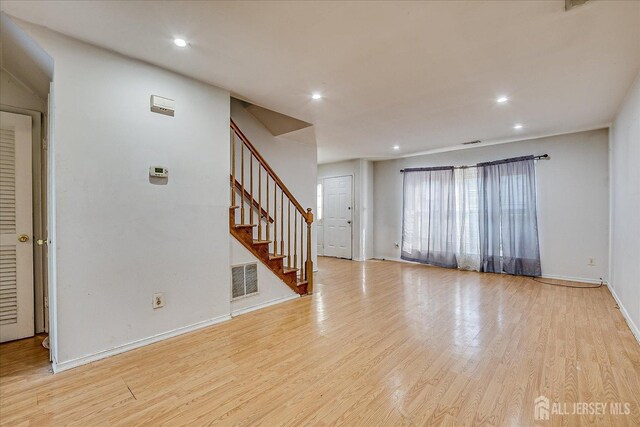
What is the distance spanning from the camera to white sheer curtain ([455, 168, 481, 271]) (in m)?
5.48

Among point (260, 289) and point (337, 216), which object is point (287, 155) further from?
point (337, 216)

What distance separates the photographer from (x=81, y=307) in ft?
7.04

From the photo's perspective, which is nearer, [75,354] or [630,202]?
[75,354]

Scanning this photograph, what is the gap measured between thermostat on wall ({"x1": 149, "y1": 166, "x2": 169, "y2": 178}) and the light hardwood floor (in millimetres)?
1429

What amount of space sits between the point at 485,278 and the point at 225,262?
4.21 m

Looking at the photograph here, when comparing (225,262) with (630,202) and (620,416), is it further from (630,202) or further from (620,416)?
(630,202)

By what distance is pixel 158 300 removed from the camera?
2.53 m

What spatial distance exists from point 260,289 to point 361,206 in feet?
12.7

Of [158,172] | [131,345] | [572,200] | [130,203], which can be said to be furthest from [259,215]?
[572,200]

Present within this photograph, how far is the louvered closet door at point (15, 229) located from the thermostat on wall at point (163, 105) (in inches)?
48.8

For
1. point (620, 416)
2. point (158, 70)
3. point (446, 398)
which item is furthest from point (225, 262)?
point (620, 416)

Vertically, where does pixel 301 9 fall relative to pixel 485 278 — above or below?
above

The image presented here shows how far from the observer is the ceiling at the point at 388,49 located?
183 cm

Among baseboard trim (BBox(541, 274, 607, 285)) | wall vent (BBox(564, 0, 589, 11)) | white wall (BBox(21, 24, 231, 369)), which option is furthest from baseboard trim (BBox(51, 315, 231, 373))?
baseboard trim (BBox(541, 274, 607, 285))
